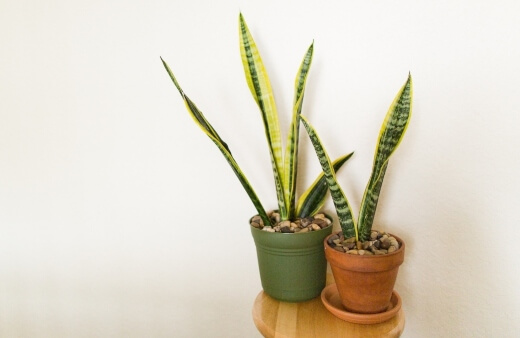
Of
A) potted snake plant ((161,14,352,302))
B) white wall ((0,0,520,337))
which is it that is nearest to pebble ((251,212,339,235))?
potted snake plant ((161,14,352,302))

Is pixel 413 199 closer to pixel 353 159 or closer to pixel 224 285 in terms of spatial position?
pixel 353 159

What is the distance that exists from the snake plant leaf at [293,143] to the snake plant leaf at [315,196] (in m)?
0.03

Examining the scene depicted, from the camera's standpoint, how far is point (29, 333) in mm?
1329

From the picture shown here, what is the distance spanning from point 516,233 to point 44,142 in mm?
1308

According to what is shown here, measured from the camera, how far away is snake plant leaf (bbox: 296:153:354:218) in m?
1.04

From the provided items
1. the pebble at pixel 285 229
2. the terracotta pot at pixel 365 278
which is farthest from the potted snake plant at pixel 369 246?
the pebble at pixel 285 229

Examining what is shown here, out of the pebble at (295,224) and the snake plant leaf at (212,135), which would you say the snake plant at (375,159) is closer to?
the pebble at (295,224)

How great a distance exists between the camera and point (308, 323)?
0.90m

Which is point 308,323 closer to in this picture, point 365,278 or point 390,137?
point 365,278

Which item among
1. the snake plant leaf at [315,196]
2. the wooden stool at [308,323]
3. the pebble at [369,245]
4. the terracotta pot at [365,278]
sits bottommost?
the wooden stool at [308,323]

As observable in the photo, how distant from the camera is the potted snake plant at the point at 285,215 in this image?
96cm

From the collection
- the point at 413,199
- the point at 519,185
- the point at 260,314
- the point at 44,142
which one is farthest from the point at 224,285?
the point at 519,185

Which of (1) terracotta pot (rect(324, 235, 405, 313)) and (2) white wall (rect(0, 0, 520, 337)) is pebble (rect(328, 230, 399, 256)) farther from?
(2) white wall (rect(0, 0, 520, 337))

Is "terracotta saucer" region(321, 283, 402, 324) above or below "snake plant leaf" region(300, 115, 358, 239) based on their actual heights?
below
